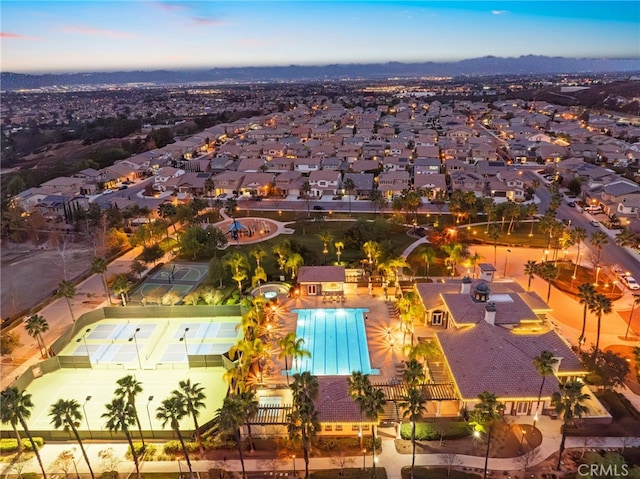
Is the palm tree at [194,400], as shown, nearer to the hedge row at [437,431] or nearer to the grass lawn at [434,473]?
the grass lawn at [434,473]

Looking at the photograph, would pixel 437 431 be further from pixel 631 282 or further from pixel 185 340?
pixel 631 282

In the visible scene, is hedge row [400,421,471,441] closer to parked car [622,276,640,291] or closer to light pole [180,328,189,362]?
light pole [180,328,189,362]

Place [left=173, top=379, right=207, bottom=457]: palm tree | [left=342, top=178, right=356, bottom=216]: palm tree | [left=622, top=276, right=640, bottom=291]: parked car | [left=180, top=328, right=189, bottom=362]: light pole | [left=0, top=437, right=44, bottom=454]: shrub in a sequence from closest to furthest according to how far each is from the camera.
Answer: [left=173, top=379, right=207, bottom=457]: palm tree, [left=0, top=437, right=44, bottom=454]: shrub, [left=180, top=328, right=189, bottom=362]: light pole, [left=622, top=276, right=640, bottom=291]: parked car, [left=342, top=178, right=356, bottom=216]: palm tree

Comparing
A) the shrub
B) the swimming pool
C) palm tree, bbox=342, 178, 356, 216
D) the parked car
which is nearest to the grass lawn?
the swimming pool

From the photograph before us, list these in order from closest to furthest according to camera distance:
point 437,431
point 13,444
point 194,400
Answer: point 194,400
point 437,431
point 13,444

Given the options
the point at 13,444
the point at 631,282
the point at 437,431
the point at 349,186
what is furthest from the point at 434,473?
the point at 349,186

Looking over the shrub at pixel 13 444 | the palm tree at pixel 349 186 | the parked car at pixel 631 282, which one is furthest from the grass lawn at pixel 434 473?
the palm tree at pixel 349 186
